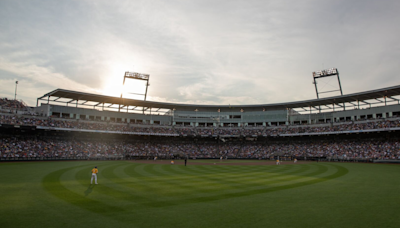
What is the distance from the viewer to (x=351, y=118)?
62.8m

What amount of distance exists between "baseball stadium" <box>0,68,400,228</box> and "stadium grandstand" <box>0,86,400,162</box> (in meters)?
0.29

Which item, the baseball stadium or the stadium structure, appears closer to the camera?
the baseball stadium

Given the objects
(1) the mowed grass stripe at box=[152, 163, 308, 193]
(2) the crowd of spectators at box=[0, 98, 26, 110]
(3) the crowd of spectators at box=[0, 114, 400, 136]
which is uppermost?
(2) the crowd of spectators at box=[0, 98, 26, 110]

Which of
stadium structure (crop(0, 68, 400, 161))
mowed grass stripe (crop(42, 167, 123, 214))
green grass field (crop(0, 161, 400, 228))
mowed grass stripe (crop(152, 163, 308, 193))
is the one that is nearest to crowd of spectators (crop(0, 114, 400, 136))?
stadium structure (crop(0, 68, 400, 161))

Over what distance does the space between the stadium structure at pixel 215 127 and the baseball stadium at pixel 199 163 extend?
0.32 m

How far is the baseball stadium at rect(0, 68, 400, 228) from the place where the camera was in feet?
36.4

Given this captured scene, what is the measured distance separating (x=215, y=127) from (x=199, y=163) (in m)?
31.8

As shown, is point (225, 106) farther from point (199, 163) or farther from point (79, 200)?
point (79, 200)

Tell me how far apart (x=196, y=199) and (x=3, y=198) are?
10.9 m

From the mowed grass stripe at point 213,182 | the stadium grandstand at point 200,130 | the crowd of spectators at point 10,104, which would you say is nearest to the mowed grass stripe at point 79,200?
the mowed grass stripe at point 213,182

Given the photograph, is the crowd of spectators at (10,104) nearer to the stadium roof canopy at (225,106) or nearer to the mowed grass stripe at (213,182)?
the stadium roof canopy at (225,106)

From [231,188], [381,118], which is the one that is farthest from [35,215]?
[381,118]

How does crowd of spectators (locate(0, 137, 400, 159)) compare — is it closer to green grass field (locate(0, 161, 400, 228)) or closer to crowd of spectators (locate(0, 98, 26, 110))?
crowd of spectators (locate(0, 98, 26, 110))

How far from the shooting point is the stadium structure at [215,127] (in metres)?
52.4
